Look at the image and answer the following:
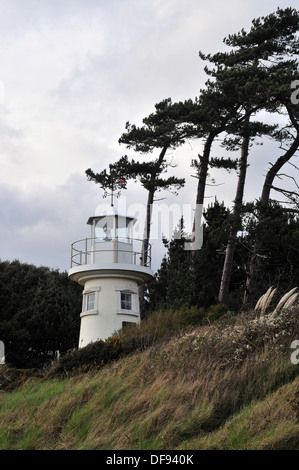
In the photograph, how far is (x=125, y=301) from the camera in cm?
2372

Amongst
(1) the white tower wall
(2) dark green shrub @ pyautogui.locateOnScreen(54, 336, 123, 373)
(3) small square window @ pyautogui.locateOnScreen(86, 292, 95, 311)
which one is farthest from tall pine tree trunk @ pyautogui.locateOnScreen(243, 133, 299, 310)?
(2) dark green shrub @ pyautogui.locateOnScreen(54, 336, 123, 373)

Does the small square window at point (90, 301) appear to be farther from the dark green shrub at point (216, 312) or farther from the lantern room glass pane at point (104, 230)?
the dark green shrub at point (216, 312)

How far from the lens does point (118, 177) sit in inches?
1224

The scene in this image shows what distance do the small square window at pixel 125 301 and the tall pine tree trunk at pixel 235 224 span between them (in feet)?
12.1

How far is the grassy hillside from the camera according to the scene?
35.1 feet

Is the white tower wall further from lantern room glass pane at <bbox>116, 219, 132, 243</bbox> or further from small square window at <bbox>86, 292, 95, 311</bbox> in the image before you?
lantern room glass pane at <bbox>116, 219, 132, 243</bbox>

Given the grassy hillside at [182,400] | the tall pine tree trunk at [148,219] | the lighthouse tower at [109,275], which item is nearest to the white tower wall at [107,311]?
the lighthouse tower at [109,275]

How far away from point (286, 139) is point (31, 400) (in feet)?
54.3

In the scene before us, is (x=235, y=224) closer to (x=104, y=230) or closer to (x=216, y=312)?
(x=216, y=312)

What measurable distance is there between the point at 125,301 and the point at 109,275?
40.1 inches

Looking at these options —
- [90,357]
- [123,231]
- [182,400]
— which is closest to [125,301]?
[123,231]

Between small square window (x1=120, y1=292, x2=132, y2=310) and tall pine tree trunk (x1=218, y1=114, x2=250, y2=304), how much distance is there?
145 inches
